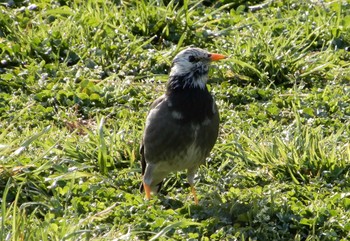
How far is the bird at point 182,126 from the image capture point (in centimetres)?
775

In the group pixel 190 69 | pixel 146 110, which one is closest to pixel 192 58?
pixel 190 69

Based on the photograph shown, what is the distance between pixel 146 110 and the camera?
9086 mm

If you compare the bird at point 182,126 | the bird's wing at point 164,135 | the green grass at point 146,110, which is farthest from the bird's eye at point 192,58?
the green grass at point 146,110

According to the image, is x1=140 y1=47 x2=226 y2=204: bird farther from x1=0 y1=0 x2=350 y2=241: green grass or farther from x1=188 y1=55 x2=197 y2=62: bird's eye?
x1=0 y1=0 x2=350 y2=241: green grass

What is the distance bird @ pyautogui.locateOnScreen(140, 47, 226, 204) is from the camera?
7750 millimetres

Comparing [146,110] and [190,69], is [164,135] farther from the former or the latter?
[146,110]

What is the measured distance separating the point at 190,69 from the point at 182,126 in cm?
44

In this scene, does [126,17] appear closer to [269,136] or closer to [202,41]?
[202,41]

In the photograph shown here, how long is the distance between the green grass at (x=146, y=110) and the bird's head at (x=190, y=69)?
0.68 meters

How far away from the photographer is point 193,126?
775 cm

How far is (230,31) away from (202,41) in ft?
0.91

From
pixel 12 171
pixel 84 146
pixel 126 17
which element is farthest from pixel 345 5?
pixel 12 171

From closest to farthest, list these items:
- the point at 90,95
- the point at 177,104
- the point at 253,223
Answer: the point at 253,223, the point at 177,104, the point at 90,95

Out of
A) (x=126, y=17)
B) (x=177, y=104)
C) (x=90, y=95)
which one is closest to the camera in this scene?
(x=177, y=104)
